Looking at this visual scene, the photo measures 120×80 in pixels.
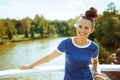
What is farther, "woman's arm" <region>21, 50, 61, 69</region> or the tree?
the tree

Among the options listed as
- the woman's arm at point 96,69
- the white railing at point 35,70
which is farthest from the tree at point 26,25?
the woman's arm at point 96,69

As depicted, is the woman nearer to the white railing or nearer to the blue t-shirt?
the blue t-shirt

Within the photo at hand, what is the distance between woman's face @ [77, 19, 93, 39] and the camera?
6.63 ft

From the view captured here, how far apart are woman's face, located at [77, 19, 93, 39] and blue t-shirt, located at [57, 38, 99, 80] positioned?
0.08 meters

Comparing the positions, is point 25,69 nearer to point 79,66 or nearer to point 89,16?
point 79,66

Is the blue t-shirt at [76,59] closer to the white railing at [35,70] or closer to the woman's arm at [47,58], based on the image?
the woman's arm at [47,58]

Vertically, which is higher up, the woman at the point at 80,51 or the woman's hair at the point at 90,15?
the woman's hair at the point at 90,15

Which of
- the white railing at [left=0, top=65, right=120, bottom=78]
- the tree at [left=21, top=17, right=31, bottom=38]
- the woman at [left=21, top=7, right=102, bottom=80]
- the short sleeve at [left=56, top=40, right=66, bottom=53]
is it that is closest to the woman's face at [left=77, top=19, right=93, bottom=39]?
the woman at [left=21, top=7, right=102, bottom=80]

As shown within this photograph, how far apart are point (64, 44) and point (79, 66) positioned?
0.19m

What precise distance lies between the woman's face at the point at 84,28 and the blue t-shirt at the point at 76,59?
0.08 metres

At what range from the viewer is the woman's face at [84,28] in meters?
2.02

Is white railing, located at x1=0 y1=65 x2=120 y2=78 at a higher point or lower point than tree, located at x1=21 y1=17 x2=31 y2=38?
higher

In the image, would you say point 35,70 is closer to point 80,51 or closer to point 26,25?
point 80,51

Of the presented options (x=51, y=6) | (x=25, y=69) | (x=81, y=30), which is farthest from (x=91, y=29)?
(x=51, y=6)
